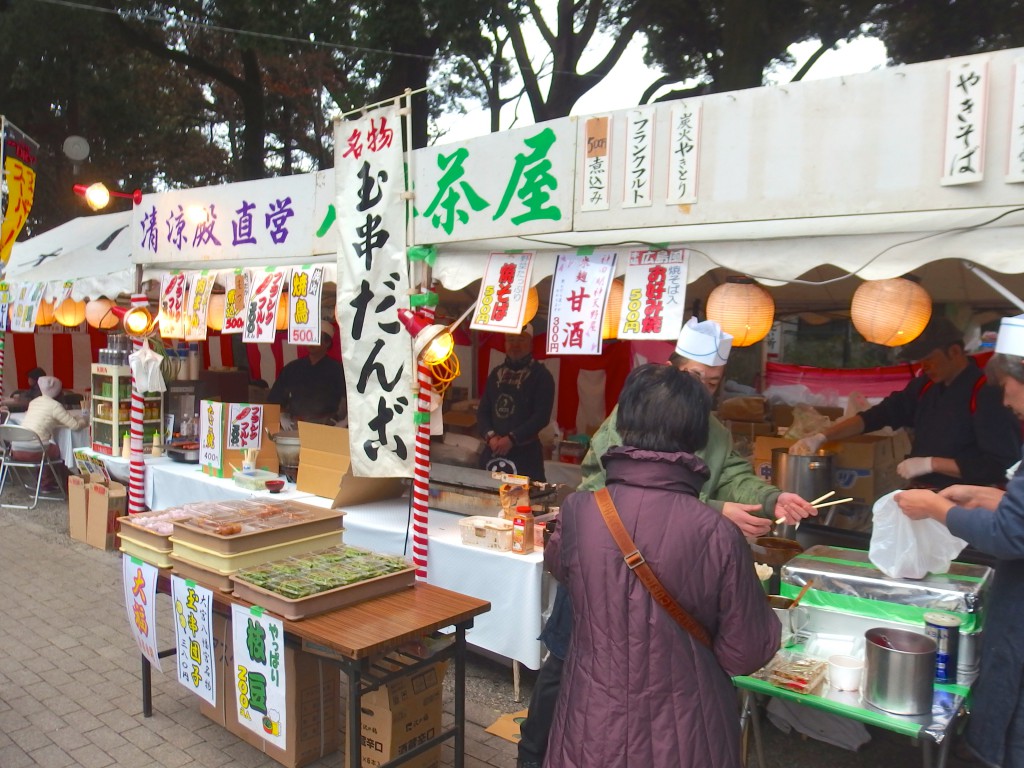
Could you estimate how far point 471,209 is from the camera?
429 centimetres

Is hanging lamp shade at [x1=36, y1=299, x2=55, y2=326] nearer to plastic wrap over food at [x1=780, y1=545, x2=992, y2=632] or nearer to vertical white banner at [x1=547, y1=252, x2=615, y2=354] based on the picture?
vertical white banner at [x1=547, y1=252, x2=615, y2=354]

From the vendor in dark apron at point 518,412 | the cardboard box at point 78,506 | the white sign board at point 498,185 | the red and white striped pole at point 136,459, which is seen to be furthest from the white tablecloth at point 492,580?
the cardboard box at point 78,506

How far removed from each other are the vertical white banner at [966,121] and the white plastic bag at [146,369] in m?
6.19

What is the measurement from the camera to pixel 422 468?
459 centimetres

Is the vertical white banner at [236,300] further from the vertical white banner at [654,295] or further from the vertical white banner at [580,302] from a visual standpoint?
the vertical white banner at [654,295]

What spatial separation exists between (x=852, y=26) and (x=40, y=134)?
15910 mm

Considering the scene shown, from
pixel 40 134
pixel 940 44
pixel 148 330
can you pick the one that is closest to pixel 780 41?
pixel 940 44

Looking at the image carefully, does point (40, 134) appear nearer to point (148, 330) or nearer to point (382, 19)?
point (382, 19)

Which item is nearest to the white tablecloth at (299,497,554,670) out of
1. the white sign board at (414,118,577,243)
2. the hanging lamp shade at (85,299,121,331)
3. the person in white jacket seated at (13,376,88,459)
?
the white sign board at (414,118,577,243)

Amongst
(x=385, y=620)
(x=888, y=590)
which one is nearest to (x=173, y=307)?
(x=385, y=620)

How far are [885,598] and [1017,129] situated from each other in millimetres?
1855

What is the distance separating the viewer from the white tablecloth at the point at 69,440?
29.0 feet

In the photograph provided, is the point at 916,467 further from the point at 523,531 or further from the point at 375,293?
the point at 375,293

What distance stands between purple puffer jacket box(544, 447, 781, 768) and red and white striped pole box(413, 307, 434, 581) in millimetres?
2601
